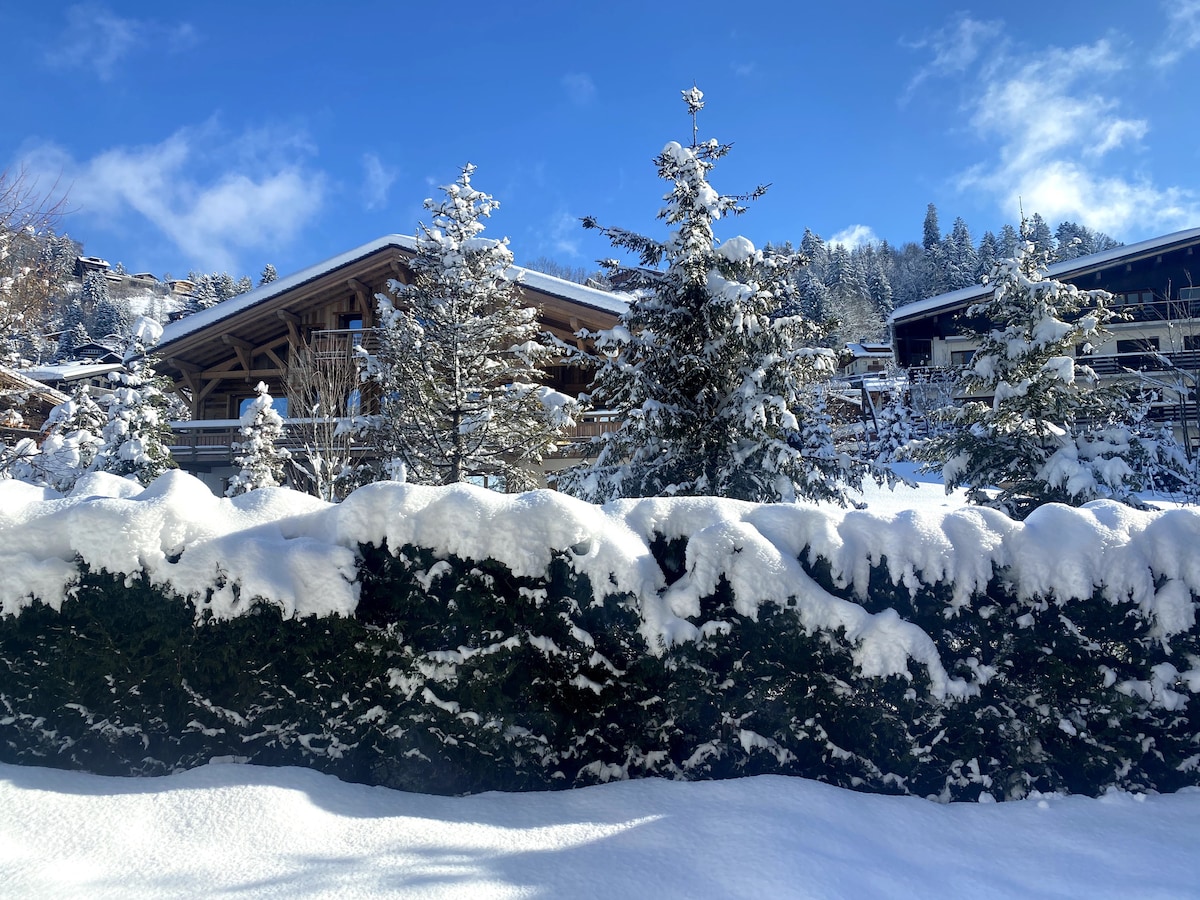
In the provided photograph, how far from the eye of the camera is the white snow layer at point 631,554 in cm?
414

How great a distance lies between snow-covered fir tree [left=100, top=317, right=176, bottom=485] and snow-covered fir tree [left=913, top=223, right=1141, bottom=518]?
54.6 feet

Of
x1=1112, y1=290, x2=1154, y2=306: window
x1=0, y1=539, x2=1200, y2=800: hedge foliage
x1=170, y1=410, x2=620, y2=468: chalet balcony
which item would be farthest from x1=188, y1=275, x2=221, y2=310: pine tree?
x1=0, y1=539, x2=1200, y2=800: hedge foliage

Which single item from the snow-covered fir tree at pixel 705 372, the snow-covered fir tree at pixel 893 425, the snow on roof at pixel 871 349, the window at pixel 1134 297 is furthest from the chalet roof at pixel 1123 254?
the snow on roof at pixel 871 349

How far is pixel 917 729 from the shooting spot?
419 cm

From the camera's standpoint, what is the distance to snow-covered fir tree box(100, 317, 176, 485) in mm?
15898

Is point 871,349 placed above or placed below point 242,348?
above

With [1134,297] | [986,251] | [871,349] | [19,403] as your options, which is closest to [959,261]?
[986,251]

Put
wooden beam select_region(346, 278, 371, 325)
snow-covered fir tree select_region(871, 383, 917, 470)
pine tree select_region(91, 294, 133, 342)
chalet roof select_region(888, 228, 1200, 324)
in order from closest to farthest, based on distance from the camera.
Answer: wooden beam select_region(346, 278, 371, 325), chalet roof select_region(888, 228, 1200, 324), snow-covered fir tree select_region(871, 383, 917, 470), pine tree select_region(91, 294, 133, 342)

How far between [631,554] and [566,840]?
160 cm

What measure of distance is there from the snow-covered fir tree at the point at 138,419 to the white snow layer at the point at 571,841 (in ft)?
45.9

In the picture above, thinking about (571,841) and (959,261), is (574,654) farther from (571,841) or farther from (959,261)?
(959,261)

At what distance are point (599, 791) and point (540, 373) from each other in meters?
11.7

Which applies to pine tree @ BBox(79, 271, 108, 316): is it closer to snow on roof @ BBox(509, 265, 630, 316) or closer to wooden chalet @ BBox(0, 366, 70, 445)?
wooden chalet @ BBox(0, 366, 70, 445)

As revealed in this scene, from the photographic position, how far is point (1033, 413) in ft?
36.6
